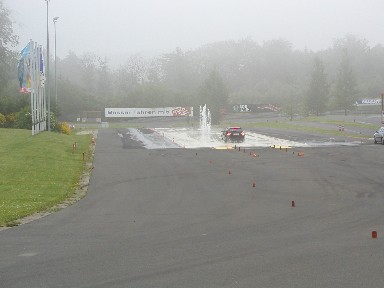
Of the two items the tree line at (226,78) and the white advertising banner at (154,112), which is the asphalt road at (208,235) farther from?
the white advertising banner at (154,112)

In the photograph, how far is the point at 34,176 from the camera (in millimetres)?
22609

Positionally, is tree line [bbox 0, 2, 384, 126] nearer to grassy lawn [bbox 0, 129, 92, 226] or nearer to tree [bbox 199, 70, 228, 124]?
tree [bbox 199, 70, 228, 124]

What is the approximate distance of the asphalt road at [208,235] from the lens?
8398mm

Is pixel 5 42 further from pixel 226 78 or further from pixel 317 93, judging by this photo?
pixel 226 78

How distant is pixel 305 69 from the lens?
6373 inches

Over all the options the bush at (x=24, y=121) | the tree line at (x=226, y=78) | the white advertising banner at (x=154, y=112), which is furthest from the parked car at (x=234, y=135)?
the white advertising banner at (x=154, y=112)

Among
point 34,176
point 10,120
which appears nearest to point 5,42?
point 10,120

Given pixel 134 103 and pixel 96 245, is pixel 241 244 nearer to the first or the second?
pixel 96 245

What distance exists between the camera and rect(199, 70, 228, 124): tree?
315 feet

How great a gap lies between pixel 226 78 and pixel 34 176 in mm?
146083

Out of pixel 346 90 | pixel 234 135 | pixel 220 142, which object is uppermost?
pixel 346 90

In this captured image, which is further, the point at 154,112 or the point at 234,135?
the point at 154,112

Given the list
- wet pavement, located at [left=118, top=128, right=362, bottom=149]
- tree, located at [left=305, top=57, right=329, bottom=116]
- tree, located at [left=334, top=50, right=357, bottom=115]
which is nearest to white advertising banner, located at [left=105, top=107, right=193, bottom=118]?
tree, located at [left=305, top=57, right=329, bottom=116]

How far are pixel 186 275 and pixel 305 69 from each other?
159 meters
